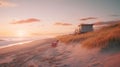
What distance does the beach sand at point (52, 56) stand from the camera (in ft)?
14.0

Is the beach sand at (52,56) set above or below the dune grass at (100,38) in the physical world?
below

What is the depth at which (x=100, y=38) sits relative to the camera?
4.77 m

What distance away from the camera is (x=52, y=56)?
4926 millimetres

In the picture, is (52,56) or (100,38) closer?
(100,38)

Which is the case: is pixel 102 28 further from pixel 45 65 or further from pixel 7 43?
pixel 7 43

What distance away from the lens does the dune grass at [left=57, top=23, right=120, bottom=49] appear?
4.48 metres

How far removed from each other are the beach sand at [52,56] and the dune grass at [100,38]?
0.16 metres

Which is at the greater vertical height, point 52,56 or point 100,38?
point 100,38

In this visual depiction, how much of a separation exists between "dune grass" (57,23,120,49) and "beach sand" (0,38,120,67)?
0.16m

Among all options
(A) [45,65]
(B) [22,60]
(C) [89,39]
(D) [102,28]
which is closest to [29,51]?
(B) [22,60]

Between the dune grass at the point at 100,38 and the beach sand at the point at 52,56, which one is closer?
the beach sand at the point at 52,56

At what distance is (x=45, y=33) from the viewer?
534cm

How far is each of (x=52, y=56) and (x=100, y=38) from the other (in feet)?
3.85

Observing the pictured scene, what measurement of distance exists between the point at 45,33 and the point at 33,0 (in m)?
0.89
